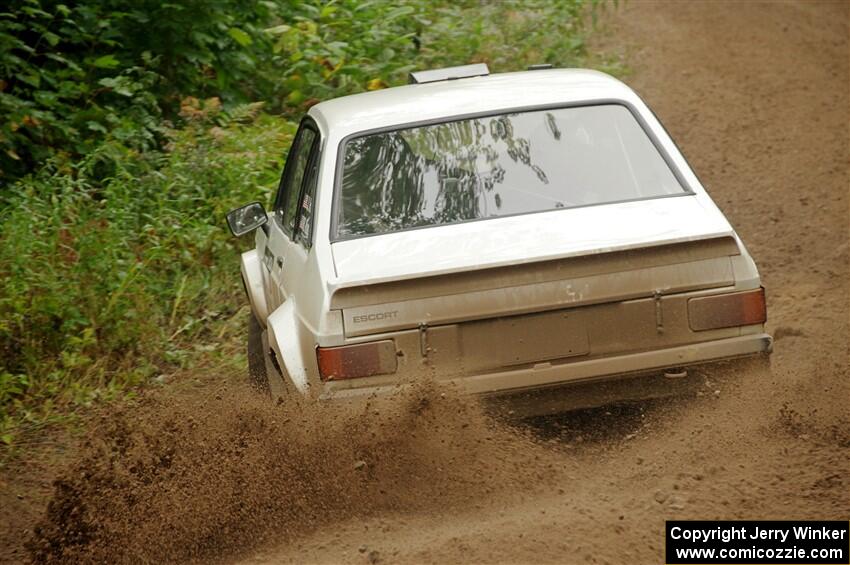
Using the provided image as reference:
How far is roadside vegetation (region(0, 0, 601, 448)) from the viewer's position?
691 cm

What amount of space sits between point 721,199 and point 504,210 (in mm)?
6109

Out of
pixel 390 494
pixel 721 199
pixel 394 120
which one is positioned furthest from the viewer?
pixel 721 199

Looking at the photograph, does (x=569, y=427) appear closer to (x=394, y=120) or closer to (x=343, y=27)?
(x=394, y=120)

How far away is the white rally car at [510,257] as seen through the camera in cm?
428

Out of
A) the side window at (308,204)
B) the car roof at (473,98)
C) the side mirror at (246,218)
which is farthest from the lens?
the side mirror at (246,218)

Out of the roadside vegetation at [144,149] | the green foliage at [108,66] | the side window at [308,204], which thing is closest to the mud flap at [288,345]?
the side window at [308,204]

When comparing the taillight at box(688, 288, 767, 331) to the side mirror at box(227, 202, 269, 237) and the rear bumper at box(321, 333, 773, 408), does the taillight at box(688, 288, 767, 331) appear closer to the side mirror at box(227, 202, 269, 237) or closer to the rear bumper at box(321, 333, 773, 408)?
the rear bumper at box(321, 333, 773, 408)

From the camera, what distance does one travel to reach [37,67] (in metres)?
9.41

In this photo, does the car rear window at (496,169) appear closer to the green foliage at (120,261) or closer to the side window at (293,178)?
the side window at (293,178)

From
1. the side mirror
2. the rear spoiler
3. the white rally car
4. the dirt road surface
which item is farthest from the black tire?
the rear spoiler

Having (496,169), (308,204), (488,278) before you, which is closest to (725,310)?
(488,278)

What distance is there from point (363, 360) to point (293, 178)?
2210mm

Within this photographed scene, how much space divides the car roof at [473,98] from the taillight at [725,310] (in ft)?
4.08

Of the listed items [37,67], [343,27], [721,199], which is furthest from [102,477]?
[343,27]
